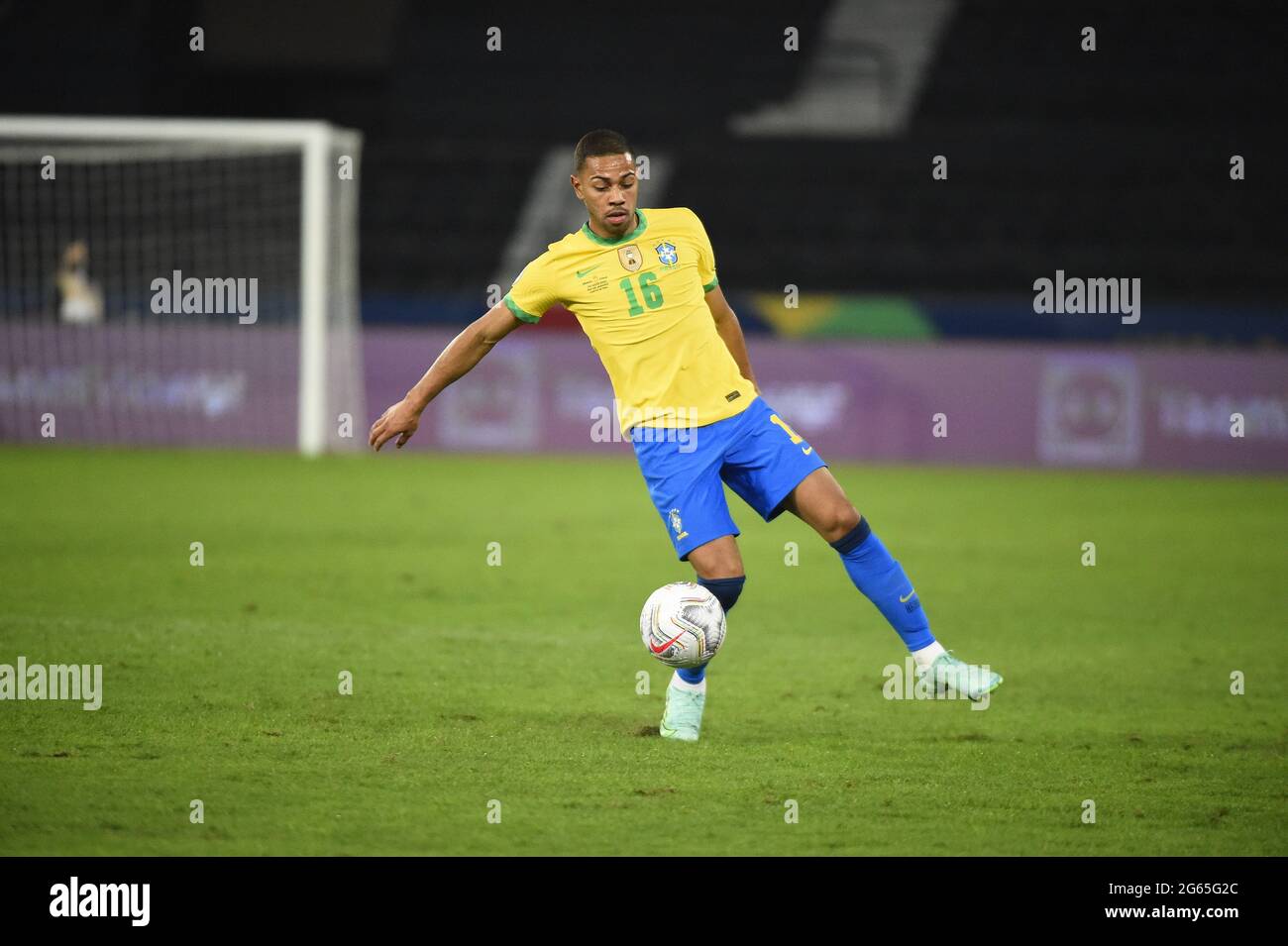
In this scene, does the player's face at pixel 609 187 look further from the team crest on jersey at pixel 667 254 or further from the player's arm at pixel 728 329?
the player's arm at pixel 728 329

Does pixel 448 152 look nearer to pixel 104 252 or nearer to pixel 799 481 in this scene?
pixel 104 252

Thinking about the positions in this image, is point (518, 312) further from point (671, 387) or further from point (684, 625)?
point (684, 625)

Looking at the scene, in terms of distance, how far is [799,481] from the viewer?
6.20 meters

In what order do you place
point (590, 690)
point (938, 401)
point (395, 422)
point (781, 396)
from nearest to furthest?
1. point (395, 422)
2. point (590, 690)
3. point (781, 396)
4. point (938, 401)

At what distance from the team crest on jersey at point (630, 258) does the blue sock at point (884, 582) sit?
126 centimetres

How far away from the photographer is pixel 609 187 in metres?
6.02

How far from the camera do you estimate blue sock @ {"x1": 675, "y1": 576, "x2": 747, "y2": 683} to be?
20.1 ft

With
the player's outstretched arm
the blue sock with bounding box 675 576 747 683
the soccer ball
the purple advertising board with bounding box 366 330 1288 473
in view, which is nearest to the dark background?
the purple advertising board with bounding box 366 330 1288 473

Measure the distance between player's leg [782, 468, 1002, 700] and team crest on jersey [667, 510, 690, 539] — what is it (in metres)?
0.41

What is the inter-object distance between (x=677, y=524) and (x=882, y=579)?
0.85 meters

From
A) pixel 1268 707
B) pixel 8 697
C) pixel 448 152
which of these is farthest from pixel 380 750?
pixel 448 152

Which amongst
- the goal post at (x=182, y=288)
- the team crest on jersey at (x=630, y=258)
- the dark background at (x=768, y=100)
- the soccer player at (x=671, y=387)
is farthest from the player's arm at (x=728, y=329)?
the dark background at (x=768, y=100)

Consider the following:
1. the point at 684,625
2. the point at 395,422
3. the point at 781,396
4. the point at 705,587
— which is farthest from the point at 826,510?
the point at 781,396

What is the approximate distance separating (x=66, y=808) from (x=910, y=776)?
8.67ft
